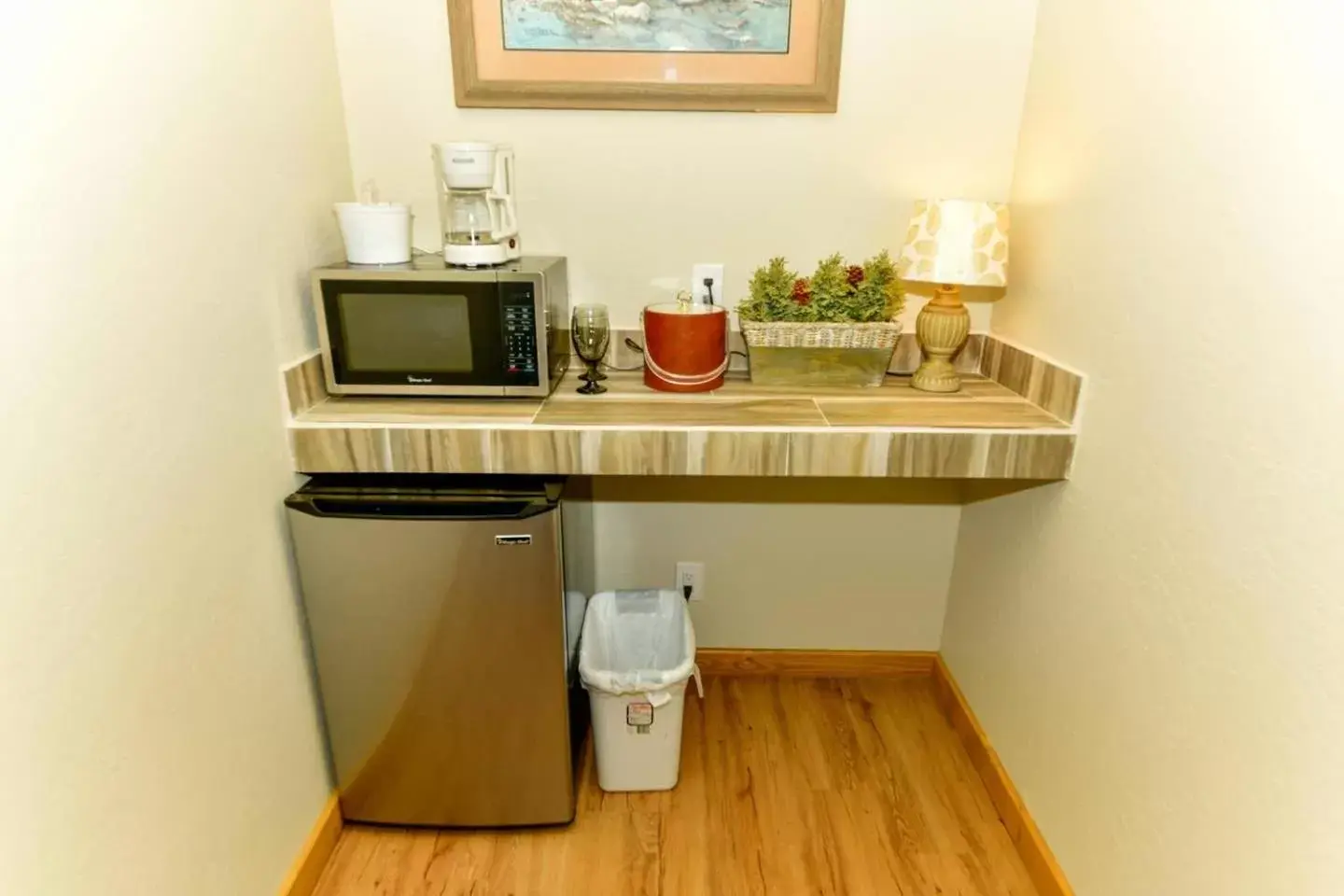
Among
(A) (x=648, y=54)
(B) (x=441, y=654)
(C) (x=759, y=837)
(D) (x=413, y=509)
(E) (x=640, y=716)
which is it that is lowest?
(C) (x=759, y=837)

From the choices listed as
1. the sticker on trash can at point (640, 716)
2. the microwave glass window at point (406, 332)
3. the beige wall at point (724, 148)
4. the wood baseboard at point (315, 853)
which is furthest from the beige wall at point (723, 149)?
the wood baseboard at point (315, 853)

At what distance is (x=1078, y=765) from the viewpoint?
1445mm

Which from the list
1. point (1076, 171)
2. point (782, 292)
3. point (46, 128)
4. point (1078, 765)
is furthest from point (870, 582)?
point (46, 128)

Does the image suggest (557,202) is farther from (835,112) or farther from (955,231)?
(955,231)

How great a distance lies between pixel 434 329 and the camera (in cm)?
151

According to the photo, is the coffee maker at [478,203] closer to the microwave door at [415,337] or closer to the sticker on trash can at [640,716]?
the microwave door at [415,337]

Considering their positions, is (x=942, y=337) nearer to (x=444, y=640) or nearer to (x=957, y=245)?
(x=957, y=245)

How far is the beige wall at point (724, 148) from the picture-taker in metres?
1.69

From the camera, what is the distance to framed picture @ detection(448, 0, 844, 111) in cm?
167

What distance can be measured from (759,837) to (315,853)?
914mm

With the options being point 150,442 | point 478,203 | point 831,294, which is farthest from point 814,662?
point 150,442

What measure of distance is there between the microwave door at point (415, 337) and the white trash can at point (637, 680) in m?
0.65

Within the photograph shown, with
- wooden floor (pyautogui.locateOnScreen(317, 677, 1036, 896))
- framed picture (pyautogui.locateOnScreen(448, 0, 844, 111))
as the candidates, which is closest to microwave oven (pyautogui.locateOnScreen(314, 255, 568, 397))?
framed picture (pyautogui.locateOnScreen(448, 0, 844, 111))

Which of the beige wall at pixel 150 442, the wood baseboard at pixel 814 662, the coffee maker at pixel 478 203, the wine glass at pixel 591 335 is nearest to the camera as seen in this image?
the beige wall at pixel 150 442
